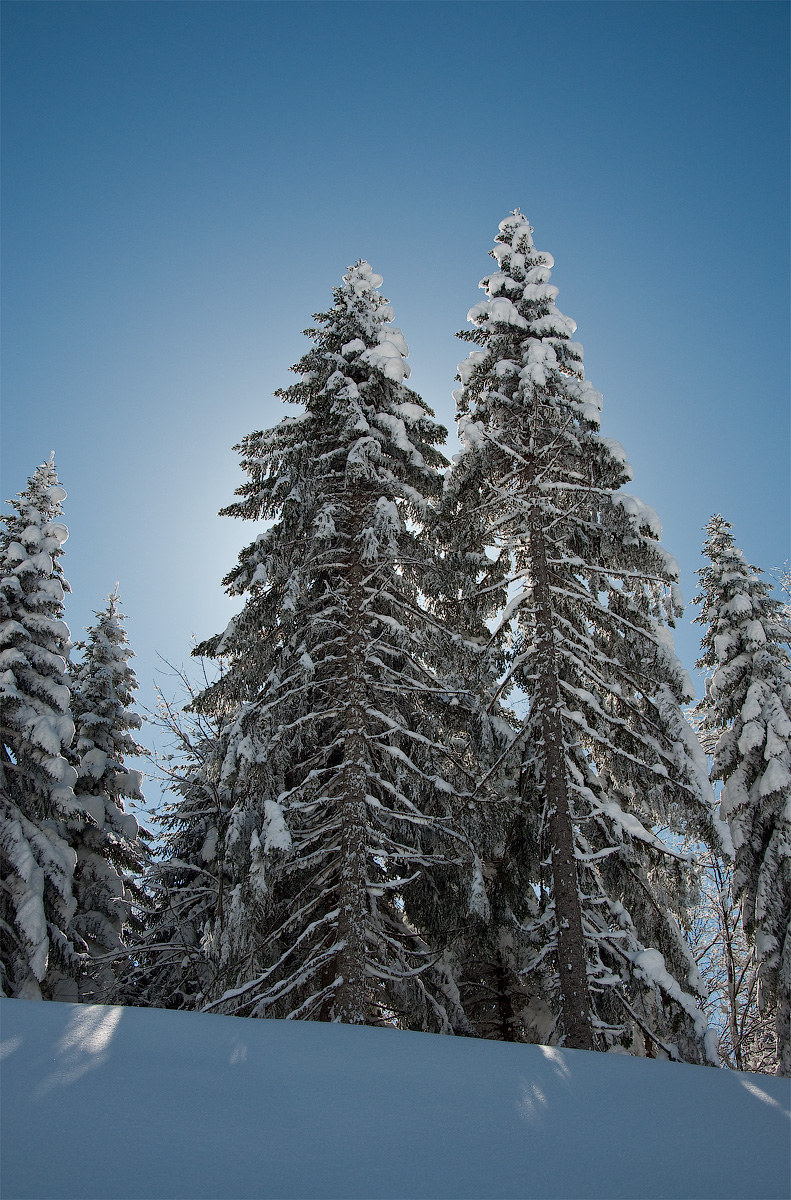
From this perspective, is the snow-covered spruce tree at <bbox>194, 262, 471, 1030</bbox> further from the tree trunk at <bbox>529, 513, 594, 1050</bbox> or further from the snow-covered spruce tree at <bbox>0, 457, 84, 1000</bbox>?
the snow-covered spruce tree at <bbox>0, 457, 84, 1000</bbox>

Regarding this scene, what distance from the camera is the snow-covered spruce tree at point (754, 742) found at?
43.7 feet

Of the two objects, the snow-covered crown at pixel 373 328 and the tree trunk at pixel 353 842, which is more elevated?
the snow-covered crown at pixel 373 328

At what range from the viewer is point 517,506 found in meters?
10.9

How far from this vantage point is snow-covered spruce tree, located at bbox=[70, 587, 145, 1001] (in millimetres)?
15867

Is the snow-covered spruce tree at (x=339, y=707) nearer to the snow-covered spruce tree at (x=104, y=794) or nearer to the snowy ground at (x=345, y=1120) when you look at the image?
the snowy ground at (x=345, y=1120)

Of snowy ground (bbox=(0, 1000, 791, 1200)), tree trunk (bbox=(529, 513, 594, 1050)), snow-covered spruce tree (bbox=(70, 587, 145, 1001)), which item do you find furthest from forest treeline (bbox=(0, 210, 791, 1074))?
snowy ground (bbox=(0, 1000, 791, 1200))

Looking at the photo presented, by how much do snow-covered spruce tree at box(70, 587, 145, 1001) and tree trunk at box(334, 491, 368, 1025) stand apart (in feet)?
32.5

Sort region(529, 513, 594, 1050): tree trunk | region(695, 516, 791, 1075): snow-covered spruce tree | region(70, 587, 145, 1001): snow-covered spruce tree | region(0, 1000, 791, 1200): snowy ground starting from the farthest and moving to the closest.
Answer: region(70, 587, 145, 1001): snow-covered spruce tree, region(695, 516, 791, 1075): snow-covered spruce tree, region(529, 513, 594, 1050): tree trunk, region(0, 1000, 791, 1200): snowy ground

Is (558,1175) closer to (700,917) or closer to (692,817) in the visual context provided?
(692,817)

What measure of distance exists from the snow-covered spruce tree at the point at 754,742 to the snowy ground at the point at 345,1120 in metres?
12.4

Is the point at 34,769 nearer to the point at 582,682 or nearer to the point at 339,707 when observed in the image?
the point at 339,707

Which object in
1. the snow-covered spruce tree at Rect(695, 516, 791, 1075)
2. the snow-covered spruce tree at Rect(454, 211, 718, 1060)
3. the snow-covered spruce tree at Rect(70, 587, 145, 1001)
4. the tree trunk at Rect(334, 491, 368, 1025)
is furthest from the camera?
the snow-covered spruce tree at Rect(70, 587, 145, 1001)

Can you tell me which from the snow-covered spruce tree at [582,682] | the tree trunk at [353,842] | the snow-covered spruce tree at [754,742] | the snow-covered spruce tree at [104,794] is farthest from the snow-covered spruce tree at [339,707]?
the snow-covered spruce tree at [754,742]

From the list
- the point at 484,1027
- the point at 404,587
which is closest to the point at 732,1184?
the point at 404,587
